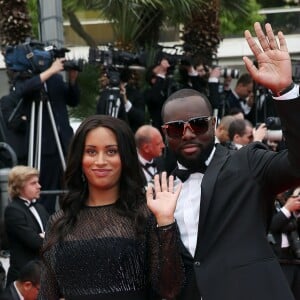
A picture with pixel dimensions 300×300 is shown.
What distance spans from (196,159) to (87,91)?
851 cm

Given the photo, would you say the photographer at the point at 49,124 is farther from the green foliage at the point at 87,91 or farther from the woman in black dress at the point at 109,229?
the woman in black dress at the point at 109,229

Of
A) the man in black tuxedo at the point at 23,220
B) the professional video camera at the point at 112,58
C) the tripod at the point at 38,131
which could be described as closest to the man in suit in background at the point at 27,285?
the man in black tuxedo at the point at 23,220

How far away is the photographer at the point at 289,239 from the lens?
21.6 feet

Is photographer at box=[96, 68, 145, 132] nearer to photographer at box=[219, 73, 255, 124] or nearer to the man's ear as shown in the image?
photographer at box=[219, 73, 255, 124]

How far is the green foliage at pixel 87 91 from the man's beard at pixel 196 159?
27.0 feet

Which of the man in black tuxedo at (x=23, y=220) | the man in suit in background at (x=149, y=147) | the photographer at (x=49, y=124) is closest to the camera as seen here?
the man in black tuxedo at (x=23, y=220)

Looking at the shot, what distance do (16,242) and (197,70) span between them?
446cm

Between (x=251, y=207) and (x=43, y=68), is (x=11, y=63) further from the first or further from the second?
(x=251, y=207)

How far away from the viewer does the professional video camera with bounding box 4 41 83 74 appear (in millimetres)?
7934

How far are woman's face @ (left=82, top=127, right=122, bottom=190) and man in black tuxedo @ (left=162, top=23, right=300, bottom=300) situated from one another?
276 millimetres

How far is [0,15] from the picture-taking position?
1101 cm

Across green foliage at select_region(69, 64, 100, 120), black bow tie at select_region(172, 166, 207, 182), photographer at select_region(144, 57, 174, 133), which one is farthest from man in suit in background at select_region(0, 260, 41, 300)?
green foliage at select_region(69, 64, 100, 120)

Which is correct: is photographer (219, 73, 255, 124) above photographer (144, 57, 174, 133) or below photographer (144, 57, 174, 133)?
below

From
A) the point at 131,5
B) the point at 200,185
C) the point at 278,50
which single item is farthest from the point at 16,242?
the point at 131,5
